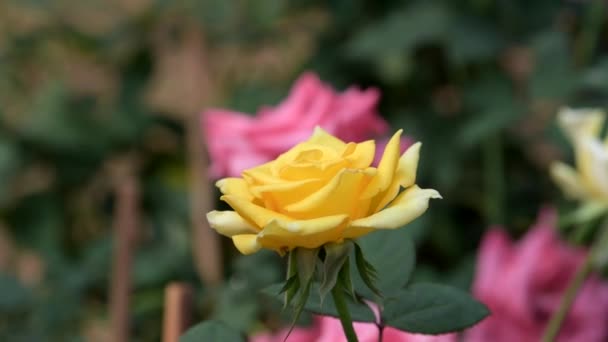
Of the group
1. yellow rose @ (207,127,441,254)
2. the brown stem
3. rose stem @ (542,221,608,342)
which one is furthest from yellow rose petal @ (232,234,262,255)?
the brown stem

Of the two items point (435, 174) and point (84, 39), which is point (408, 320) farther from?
point (84, 39)

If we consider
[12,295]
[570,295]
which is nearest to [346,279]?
[570,295]

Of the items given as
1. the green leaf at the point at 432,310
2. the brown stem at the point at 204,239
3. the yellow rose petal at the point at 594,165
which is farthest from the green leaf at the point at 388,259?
the brown stem at the point at 204,239

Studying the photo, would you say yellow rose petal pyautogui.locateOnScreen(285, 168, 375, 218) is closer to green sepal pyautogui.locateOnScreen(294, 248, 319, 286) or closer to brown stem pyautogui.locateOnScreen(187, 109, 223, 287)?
green sepal pyautogui.locateOnScreen(294, 248, 319, 286)

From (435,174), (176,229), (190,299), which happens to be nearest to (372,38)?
(435,174)

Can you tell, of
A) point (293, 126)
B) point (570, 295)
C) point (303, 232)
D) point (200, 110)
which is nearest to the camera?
point (303, 232)

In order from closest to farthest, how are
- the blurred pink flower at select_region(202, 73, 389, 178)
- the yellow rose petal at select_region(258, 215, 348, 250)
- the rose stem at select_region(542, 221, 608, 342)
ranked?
1. the yellow rose petal at select_region(258, 215, 348, 250)
2. the rose stem at select_region(542, 221, 608, 342)
3. the blurred pink flower at select_region(202, 73, 389, 178)

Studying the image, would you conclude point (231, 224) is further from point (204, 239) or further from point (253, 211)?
point (204, 239)
